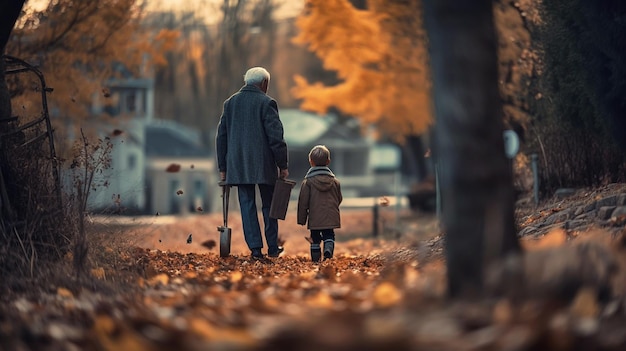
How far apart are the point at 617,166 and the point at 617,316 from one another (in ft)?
26.4

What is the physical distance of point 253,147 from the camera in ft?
43.2

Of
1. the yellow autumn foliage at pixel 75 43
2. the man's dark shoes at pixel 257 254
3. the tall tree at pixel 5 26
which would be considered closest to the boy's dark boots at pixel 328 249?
the man's dark shoes at pixel 257 254

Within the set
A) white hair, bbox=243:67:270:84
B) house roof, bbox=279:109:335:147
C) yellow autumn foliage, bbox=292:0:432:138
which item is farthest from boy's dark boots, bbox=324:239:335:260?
house roof, bbox=279:109:335:147

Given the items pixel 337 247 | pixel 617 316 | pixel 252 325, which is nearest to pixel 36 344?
pixel 252 325

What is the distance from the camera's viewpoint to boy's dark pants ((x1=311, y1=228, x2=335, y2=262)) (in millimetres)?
13477

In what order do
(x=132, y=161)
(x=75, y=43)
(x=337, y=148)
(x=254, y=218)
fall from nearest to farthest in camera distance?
(x=254, y=218)
(x=75, y=43)
(x=132, y=161)
(x=337, y=148)

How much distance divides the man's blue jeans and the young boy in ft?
1.10

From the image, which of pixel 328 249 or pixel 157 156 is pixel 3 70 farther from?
pixel 157 156

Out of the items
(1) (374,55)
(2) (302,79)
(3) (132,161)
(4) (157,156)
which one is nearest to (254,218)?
(1) (374,55)

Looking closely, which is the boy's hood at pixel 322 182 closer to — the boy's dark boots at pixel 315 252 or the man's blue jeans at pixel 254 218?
the man's blue jeans at pixel 254 218

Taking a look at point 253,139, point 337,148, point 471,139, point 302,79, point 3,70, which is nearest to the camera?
point 471,139

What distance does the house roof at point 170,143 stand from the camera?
63281 millimetres

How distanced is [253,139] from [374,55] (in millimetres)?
17108

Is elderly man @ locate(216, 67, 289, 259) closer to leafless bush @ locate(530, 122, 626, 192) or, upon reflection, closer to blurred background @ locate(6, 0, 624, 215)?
blurred background @ locate(6, 0, 624, 215)
